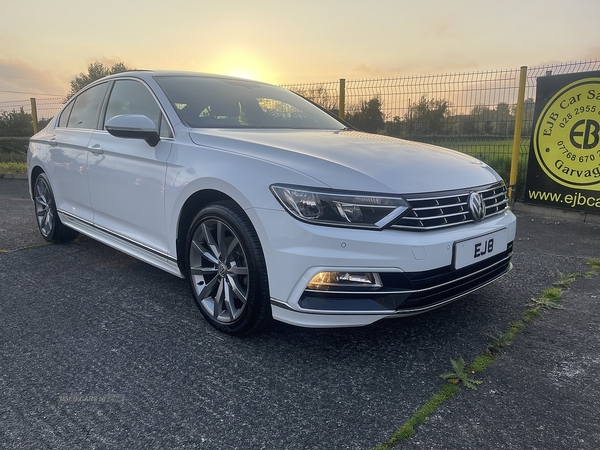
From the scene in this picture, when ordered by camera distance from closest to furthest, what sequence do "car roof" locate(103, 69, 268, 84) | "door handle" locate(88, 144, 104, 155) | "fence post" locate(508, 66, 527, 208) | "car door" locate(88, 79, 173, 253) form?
"car door" locate(88, 79, 173, 253) → "car roof" locate(103, 69, 268, 84) → "door handle" locate(88, 144, 104, 155) → "fence post" locate(508, 66, 527, 208)

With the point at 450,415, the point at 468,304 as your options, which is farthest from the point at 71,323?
Answer: the point at 468,304

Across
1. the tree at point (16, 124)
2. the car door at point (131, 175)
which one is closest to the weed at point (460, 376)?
the car door at point (131, 175)

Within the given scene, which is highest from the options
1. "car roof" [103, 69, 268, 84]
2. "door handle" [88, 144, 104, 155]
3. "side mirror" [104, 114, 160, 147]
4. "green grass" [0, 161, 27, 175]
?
"car roof" [103, 69, 268, 84]

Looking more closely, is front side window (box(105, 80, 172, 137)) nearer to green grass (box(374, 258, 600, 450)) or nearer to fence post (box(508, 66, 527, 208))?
green grass (box(374, 258, 600, 450))

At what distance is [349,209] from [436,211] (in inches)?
18.8

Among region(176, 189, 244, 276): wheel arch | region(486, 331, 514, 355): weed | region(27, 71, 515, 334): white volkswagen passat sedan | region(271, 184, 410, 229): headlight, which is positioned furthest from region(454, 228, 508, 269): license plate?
region(176, 189, 244, 276): wheel arch

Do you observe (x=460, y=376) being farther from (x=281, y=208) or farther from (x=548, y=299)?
(x=548, y=299)

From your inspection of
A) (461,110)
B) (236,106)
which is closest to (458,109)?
(461,110)

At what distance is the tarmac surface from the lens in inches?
75.1

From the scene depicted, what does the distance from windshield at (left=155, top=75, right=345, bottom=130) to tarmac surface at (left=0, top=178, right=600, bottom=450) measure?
51.9 inches

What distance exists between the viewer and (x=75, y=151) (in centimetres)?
408

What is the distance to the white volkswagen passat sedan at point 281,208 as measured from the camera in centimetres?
225

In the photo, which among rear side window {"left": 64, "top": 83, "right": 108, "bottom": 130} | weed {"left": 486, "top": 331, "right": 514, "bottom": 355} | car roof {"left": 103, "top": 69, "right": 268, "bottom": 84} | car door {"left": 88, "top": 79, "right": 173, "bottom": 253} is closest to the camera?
weed {"left": 486, "top": 331, "right": 514, "bottom": 355}

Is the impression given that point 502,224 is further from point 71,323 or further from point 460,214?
point 71,323
